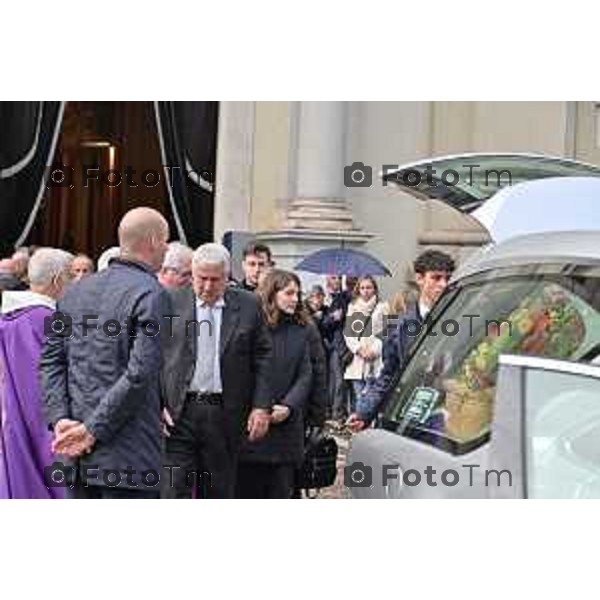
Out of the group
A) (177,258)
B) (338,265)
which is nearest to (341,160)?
(338,265)

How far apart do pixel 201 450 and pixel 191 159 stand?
7592 mm

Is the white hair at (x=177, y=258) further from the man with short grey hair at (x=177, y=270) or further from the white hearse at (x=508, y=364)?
the white hearse at (x=508, y=364)

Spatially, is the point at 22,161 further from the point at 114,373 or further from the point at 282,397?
the point at 114,373

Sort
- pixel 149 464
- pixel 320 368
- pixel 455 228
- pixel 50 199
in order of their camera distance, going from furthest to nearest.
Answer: pixel 50 199, pixel 455 228, pixel 320 368, pixel 149 464

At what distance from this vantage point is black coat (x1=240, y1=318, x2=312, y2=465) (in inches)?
222

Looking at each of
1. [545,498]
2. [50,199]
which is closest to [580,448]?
[545,498]

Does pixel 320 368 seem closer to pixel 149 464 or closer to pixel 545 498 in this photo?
pixel 149 464

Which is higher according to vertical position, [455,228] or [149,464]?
[455,228]

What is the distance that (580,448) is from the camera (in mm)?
2945

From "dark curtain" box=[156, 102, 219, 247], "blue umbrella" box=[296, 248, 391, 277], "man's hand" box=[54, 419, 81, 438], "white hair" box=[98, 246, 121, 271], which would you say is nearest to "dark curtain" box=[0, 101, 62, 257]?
"dark curtain" box=[156, 102, 219, 247]

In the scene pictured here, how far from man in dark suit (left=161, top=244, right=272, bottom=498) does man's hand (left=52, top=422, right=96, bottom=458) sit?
88 cm

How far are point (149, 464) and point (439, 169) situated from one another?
1.55 metres

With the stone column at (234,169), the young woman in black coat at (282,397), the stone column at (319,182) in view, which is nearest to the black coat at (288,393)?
the young woman in black coat at (282,397)

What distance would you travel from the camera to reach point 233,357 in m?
5.46
